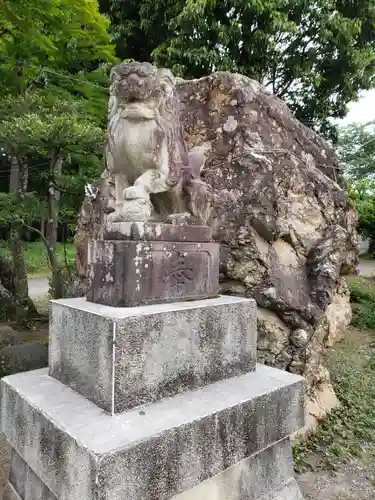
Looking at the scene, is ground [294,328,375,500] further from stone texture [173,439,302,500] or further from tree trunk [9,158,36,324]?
tree trunk [9,158,36,324]

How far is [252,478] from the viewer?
Result: 97.8 inches

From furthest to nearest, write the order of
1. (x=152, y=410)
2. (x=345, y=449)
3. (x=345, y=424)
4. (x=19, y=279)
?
1. (x=19, y=279)
2. (x=345, y=424)
3. (x=345, y=449)
4. (x=152, y=410)

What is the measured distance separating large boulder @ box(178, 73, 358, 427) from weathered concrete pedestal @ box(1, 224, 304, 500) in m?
1.16

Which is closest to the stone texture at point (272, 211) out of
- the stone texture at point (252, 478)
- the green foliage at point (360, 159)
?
the stone texture at point (252, 478)

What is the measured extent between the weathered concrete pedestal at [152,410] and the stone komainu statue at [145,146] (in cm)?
75

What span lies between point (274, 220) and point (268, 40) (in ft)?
19.3

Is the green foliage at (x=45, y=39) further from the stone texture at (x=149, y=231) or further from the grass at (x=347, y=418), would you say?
the grass at (x=347, y=418)

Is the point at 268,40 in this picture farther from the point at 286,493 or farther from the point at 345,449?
the point at 286,493

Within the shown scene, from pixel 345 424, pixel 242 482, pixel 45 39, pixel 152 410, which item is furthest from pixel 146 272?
pixel 45 39

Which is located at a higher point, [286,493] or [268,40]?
[268,40]

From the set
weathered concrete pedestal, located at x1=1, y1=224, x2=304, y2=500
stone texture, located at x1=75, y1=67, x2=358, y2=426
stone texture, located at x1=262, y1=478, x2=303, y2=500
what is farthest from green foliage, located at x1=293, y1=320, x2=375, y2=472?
weathered concrete pedestal, located at x1=1, y1=224, x2=304, y2=500

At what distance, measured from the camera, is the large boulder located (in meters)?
3.97

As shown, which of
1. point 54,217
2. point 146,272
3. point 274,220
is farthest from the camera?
point 54,217

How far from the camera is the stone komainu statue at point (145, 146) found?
2488 mm
